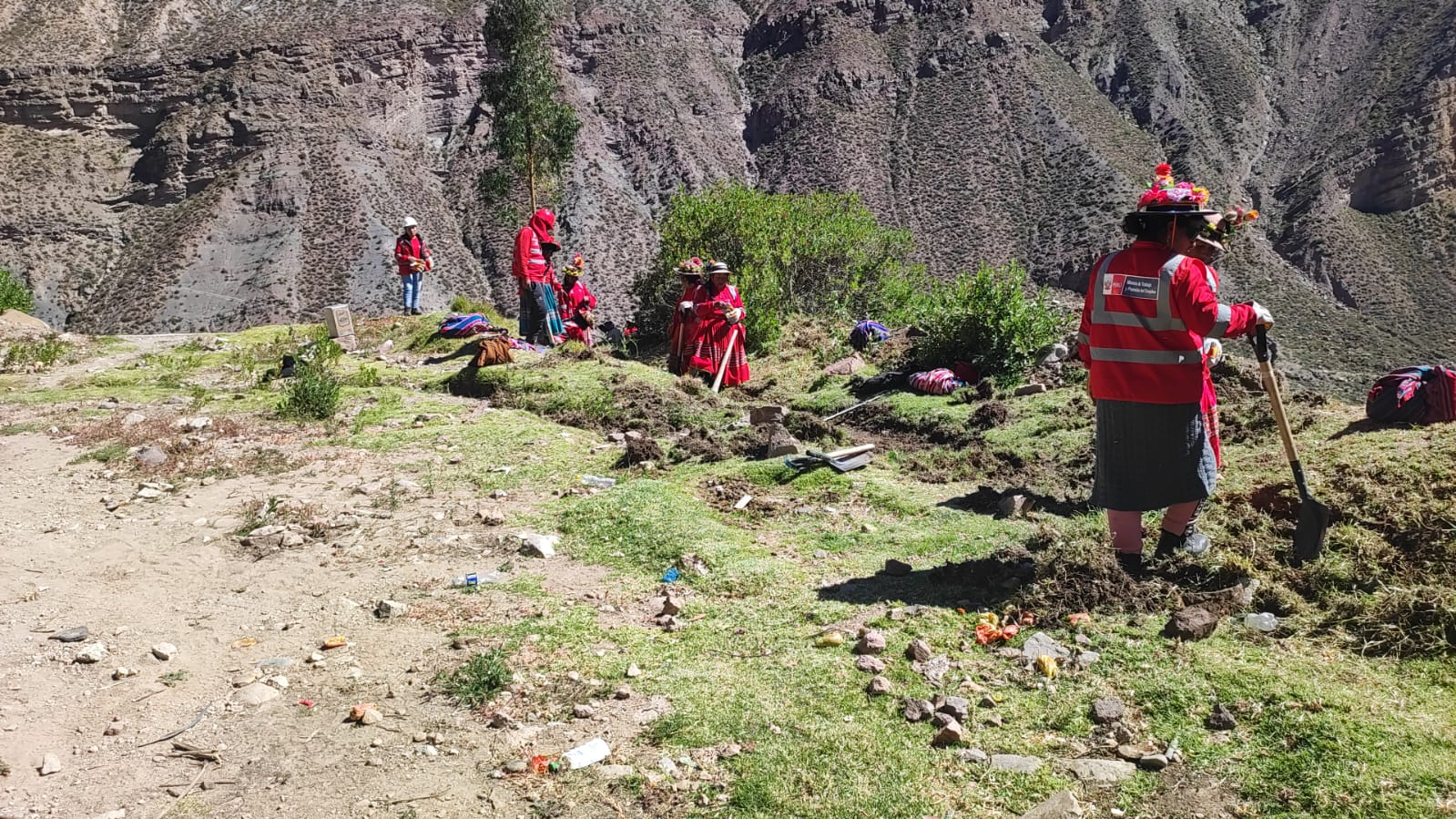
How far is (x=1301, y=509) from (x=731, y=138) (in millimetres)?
71433

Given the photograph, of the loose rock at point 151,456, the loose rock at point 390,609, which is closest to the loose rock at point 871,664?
the loose rock at point 390,609

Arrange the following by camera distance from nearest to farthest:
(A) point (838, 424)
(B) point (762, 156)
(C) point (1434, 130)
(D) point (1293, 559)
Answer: (D) point (1293, 559), (A) point (838, 424), (C) point (1434, 130), (B) point (762, 156)

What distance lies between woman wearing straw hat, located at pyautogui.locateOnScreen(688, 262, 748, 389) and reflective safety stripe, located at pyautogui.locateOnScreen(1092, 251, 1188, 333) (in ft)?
19.6

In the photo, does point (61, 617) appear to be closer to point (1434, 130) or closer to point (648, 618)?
point (648, 618)

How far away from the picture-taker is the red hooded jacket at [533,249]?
39.1 ft

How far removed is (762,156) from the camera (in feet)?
230

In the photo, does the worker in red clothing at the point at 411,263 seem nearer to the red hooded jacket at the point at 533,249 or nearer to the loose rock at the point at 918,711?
the red hooded jacket at the point at 533,249

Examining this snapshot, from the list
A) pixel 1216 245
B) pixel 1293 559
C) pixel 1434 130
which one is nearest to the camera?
pixel 1293 559

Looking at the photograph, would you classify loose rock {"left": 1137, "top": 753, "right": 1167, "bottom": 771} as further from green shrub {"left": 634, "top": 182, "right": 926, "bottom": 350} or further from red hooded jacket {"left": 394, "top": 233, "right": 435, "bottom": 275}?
red hooded jacket {"left": 394, "top": 233, "right": 435, "bottom": 275}

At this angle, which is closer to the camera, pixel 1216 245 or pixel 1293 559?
pixel 1293 559

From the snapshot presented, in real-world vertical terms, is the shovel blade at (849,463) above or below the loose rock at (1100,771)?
above

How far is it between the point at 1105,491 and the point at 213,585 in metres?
4.37

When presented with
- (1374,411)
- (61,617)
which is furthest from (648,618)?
(1374,411)

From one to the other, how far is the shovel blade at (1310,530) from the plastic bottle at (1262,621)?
0.47m
